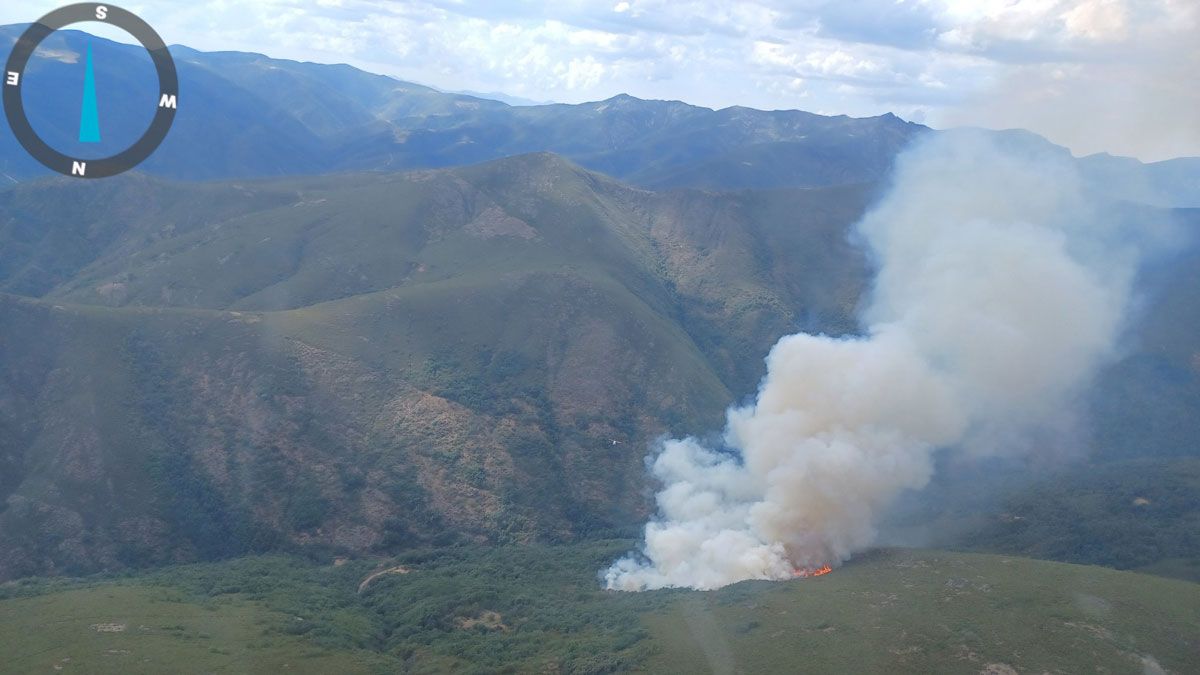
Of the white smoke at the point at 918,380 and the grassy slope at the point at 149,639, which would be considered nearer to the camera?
the grassy slope at the point at 149,639

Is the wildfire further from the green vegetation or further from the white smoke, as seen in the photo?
the green vegetation

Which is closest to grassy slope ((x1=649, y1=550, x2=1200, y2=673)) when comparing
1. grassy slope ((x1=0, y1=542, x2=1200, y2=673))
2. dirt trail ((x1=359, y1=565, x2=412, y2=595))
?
grassy slope ((x1=0, y1=542, x2=1200, y2=673))

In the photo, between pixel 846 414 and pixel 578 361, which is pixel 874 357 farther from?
pixel 578 361

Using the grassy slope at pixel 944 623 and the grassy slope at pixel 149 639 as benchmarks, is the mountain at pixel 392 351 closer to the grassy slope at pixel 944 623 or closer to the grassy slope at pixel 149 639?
the grassy slope at pixel 149 639

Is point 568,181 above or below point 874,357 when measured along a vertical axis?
above

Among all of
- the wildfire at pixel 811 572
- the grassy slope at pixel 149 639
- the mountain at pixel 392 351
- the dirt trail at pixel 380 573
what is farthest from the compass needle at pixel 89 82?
the wildfire at pixel 811 572

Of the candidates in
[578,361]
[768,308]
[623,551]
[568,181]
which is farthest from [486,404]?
[568,181]
